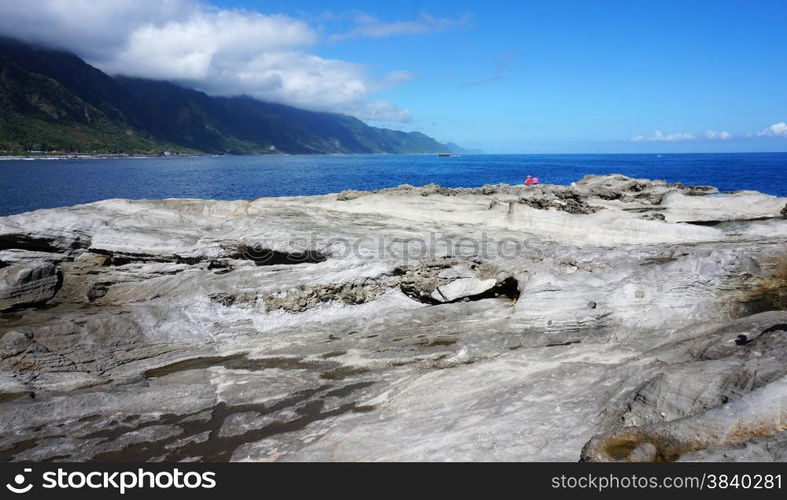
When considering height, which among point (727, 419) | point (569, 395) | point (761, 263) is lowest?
point (569, 395)

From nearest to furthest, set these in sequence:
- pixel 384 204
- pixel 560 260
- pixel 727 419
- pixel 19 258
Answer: pixel 727 419, pixel 560 260, pixel 19 258, pixel 384 204

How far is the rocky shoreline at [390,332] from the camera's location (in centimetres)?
827

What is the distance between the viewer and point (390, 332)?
14.6m

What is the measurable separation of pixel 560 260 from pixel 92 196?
58.9m

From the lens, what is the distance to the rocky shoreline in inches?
325

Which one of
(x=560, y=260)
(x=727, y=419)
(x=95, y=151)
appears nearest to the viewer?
(x=727, y=419)

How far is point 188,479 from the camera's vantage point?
7879mm

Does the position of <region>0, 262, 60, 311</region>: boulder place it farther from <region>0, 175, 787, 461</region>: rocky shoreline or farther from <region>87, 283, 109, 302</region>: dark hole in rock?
<region>87, 283, 109, 302</region>: dark hole in rock

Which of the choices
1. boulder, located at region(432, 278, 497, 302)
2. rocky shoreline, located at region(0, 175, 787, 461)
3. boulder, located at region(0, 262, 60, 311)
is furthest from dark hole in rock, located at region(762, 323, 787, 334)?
boulder, located at region(0, 262, 60, 311)

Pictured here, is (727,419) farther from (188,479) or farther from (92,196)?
(92,196)

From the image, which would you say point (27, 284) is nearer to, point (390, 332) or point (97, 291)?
point (97, 291)

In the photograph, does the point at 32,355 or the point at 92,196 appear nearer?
the point at 32,355

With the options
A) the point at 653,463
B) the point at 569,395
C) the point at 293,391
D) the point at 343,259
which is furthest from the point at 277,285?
the point at 653,463

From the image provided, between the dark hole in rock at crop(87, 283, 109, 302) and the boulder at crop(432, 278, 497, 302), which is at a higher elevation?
the boulder at crop(432, 278, 497, 302)
